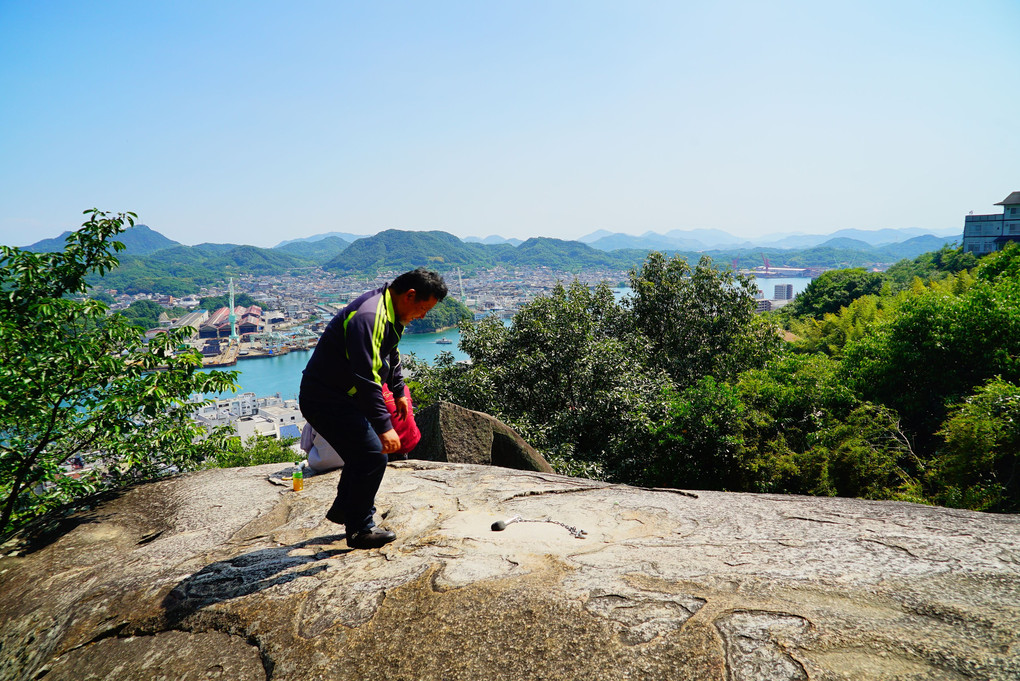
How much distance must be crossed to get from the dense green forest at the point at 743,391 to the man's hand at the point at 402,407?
665 centimetres

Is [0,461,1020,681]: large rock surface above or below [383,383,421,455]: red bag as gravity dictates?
below

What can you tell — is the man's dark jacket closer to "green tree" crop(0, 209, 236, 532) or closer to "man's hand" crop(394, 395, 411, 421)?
"man's hand" crop(394, 395, 411, 421)

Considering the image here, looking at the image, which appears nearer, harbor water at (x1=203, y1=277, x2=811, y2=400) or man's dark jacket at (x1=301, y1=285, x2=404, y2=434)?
man's dark jacket at (x1=301, y1=285, x2=404, y2=434)

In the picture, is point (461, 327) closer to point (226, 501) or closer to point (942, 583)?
point (226, 501)

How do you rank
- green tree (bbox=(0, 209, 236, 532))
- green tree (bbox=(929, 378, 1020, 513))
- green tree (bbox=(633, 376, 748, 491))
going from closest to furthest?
1. green tree (bbox=(0, 209, 236, 532))
2. green tree (bbox=(929, 378, 1020, 513))
3. green tree (bbox=(633, 376, 748, 491))

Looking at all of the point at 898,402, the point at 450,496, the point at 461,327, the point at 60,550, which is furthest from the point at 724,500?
the point at 898,402

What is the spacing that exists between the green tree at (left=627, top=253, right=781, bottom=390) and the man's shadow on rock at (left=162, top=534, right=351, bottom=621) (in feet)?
46.1

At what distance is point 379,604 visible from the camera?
2.84 m

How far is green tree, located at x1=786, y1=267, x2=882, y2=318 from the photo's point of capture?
45.2m

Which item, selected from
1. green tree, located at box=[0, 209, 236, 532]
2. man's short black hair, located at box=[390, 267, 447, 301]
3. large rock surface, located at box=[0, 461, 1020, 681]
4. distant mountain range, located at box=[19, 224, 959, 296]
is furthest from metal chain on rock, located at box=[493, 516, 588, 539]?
distant mountain range, located at box=[19, 224, 959, 296]

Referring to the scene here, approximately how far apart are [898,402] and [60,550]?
15535mm

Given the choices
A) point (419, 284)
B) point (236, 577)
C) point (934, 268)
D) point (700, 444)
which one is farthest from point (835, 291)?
point (236, 577)

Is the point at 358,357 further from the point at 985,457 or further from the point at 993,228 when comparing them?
the point at 993,228

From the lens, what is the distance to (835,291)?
46.3 meters
